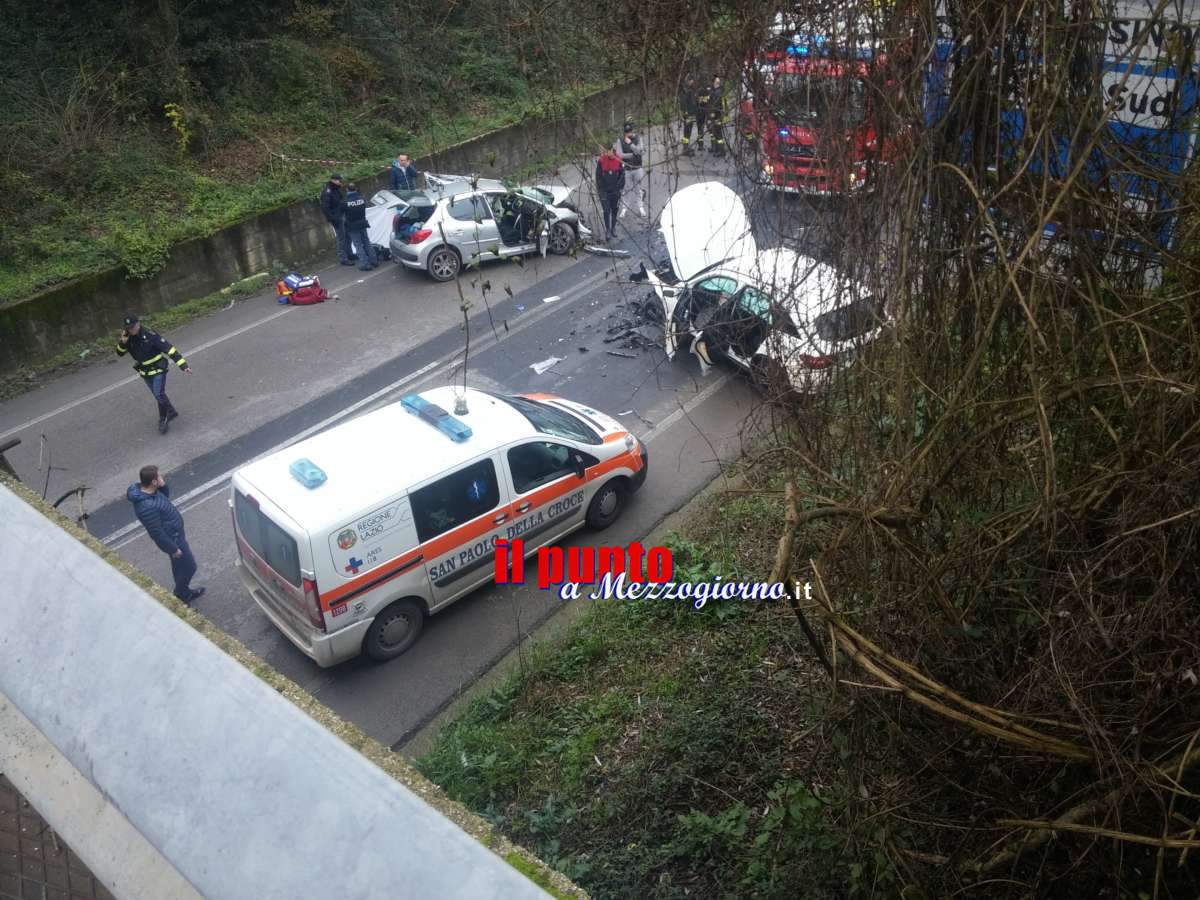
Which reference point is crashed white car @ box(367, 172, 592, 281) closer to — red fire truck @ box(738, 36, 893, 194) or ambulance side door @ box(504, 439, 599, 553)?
ambulance side door @ box(504, 439, 599, 553)

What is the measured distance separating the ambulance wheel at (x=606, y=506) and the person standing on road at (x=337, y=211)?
8484 mm

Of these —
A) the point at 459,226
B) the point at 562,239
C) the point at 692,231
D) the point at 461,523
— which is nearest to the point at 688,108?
the point at 461,523

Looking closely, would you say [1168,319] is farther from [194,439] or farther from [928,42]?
[194,439]

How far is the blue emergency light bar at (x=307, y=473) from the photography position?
297 inches

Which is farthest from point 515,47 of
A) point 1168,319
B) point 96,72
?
point 96,72

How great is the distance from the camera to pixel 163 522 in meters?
8.32

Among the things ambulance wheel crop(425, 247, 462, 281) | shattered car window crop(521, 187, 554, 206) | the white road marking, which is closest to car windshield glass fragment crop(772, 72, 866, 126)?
the white road marking

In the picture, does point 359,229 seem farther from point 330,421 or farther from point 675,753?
point 675,753

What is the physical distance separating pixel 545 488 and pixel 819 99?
4354 mm

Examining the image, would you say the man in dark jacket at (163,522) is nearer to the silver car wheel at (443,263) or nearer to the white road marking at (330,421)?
the white road marking at (330,421)

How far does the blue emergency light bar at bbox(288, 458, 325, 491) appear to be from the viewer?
24.7 ft

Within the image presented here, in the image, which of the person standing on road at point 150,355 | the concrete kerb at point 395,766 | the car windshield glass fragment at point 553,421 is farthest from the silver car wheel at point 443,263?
the concrete kerb at point 395,766

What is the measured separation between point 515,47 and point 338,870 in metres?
7.27

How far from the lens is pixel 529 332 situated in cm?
1345
